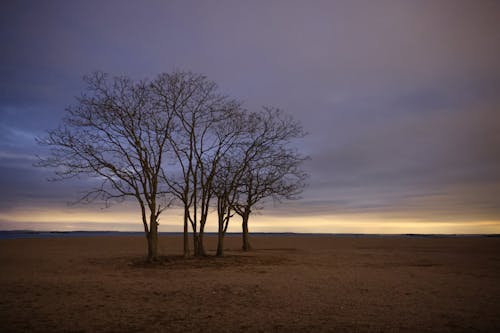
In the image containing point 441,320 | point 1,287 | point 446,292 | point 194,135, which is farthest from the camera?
point 194,135

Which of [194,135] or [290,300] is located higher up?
[194,135]

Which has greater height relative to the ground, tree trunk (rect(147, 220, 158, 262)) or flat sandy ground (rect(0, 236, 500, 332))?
tree trunk (rect(147, 220, 158, 262))

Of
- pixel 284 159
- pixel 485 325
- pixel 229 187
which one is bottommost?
pixel 485 325

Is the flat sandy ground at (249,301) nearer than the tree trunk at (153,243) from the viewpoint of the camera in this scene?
Yes

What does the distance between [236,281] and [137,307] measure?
4.96 meters

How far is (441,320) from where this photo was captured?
26.6 feet

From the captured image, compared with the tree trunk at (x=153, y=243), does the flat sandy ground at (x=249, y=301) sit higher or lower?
lower

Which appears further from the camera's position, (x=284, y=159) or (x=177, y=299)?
(x=284, y=159)

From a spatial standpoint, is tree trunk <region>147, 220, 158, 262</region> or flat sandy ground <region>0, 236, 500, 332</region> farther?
tree trunk <region>147, 220, 158, 262</region>

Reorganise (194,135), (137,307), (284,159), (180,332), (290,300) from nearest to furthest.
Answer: (180,332) → (137,307) → (290,300) → (194,135) → (284,159)

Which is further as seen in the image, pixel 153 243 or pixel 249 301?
pixel 153 243

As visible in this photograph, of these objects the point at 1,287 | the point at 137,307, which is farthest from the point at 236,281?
the point at 1,287

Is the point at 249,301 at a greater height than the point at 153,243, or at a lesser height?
lesser

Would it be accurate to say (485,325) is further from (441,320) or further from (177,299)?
(177,299)
